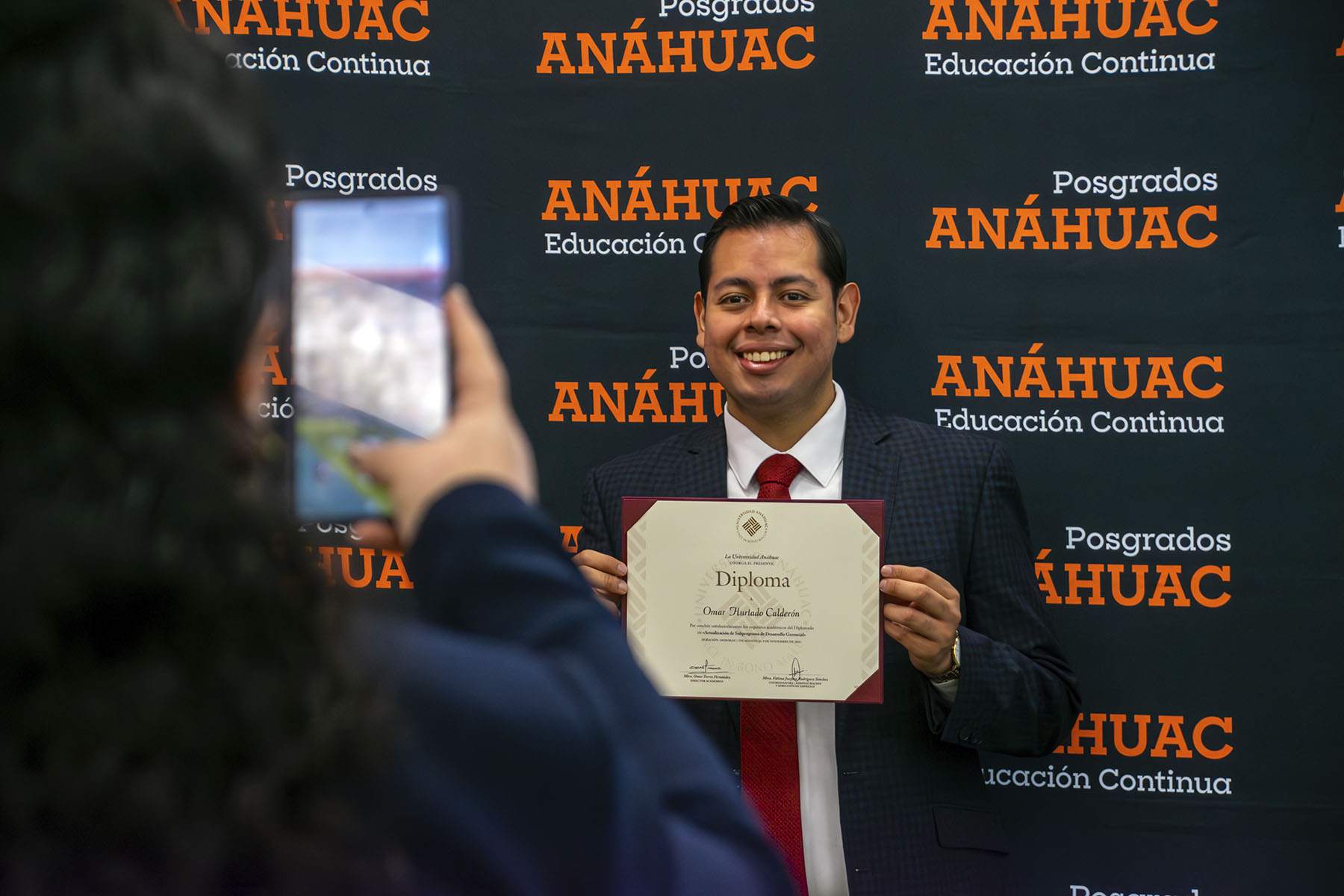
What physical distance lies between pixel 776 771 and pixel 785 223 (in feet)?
3.97

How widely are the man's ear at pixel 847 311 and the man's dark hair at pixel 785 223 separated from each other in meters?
0.06

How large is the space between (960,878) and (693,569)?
0.84 m

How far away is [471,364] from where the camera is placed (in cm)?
63

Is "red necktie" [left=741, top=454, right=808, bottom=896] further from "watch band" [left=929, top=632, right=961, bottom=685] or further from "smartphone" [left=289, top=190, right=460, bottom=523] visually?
"smartphone" [left=289, top=190, right=460, bottom=523]

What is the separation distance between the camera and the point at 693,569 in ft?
6.62

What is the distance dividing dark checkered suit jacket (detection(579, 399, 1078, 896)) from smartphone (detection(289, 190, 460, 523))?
5.17 feet

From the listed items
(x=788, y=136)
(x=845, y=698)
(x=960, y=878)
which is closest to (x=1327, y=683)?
(x=960, y=878)

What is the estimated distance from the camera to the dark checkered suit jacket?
2.08m

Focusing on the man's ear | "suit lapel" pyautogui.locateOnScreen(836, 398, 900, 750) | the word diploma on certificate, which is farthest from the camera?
the man's ear

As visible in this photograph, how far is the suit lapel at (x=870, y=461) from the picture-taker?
7.40ft

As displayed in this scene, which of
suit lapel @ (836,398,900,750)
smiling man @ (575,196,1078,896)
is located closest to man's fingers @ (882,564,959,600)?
smiling man @ (575,196,1078,896)

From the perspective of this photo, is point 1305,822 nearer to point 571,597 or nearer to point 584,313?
point 584,313

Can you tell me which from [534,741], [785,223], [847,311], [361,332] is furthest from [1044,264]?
[534,741]

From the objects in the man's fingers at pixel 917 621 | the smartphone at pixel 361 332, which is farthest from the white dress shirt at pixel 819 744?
the smartphone at pixel 361 332
